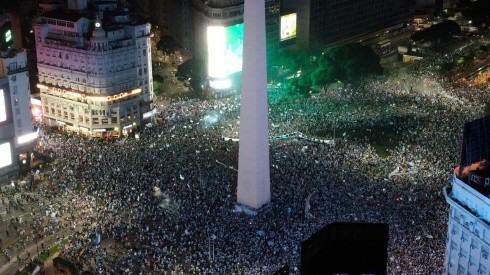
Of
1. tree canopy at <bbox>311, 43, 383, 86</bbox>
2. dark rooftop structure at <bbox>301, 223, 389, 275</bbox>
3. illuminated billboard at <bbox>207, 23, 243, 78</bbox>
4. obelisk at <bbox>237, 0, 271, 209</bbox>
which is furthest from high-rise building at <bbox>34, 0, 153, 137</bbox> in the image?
dark rooftop structure at <bbox>301, 223, 389, 275</bbox>

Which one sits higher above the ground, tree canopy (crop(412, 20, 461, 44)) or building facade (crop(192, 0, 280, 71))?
building facade (crop(192, 0, 280, 71))

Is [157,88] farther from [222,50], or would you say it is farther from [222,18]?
[222,18]

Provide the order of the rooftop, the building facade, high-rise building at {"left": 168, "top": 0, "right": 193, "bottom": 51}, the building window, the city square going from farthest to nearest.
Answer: high-rise building at {"left": 168, "top": 0, "right": 193, "bottom": 51} → the building facade → the rooftop → the city square → the building window

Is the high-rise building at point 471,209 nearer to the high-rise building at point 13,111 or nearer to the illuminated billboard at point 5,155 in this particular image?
the illuminated billboard at point 5,155

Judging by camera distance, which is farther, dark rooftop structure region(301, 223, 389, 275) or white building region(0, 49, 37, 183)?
white building region(0, 49, 37, 183)

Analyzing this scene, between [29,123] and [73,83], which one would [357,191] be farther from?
[73,83]

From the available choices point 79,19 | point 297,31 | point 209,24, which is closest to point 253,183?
point 79,19

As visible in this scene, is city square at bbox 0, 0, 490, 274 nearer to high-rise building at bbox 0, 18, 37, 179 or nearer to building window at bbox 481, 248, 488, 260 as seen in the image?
high-rise building at bbox 0, 18, 37, 179

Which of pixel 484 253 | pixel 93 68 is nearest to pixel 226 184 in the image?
pixel 484 253
